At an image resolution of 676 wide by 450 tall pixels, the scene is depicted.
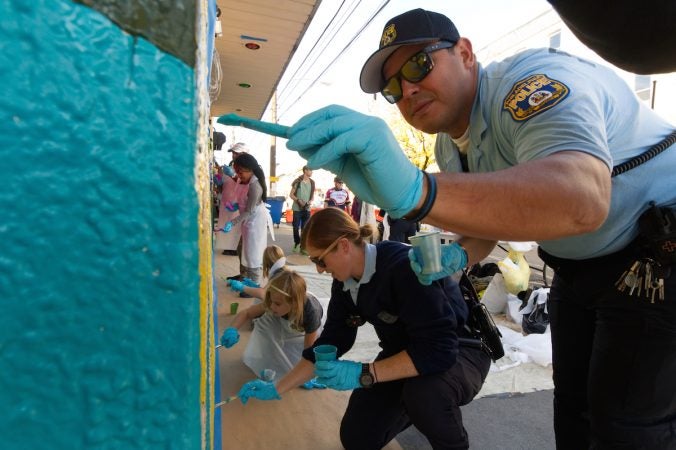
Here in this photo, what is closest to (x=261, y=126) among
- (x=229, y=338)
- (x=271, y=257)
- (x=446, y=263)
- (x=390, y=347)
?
(x=446, y=263)

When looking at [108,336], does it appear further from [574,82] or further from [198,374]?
[574,82]

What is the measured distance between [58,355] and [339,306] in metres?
1.72

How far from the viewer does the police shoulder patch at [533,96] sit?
842 millimetres

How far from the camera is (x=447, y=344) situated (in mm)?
1713

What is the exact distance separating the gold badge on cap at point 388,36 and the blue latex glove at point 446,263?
2.36 ft

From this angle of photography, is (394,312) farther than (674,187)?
Yes

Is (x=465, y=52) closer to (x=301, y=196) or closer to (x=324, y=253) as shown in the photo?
(x=324, y=253)

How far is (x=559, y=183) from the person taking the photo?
0.71 metres

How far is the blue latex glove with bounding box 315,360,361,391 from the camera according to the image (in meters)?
1.72

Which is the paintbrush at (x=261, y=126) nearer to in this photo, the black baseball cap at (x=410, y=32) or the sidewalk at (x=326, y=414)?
the black baseball cap at (x=410, y=32)

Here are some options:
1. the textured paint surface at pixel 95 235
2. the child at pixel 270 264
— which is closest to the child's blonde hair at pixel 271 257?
the child at pixel 270 264

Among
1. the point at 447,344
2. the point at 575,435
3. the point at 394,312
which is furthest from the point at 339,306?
the point at 575,435

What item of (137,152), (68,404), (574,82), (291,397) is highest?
(574,82)

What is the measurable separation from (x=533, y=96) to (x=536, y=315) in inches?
119
